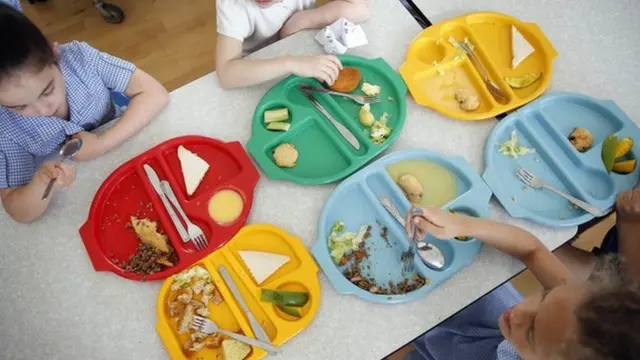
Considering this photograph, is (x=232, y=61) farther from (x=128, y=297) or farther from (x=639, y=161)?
(x=639, y=161)

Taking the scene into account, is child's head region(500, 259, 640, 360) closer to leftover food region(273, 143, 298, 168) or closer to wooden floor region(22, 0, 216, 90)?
leftover food region(273, 143, 298, 168)

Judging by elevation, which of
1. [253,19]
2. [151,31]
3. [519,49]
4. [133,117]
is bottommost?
[151,31]

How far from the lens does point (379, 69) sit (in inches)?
42.8

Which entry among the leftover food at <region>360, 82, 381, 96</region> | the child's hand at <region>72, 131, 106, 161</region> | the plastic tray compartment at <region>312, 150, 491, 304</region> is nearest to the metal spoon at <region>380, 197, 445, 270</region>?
the plastic tray compartment at <region>312, 150, 491, 304</region>

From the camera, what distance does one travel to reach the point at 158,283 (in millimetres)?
916

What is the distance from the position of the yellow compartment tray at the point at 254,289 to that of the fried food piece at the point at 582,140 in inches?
22.1

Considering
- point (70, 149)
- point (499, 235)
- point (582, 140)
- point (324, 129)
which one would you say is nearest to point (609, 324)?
point (499, 235)

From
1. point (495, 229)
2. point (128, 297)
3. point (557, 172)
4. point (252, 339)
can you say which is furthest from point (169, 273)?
point (557, 172)

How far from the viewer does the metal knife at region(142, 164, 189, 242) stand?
93 centimetres

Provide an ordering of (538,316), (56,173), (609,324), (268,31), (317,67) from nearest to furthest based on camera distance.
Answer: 1. (609,324)
2. (538,316)
3. (56,173)
4. (317,67)
5. (268,31)

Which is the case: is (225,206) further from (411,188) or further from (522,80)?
(522,80)

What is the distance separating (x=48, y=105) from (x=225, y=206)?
1.26 ft

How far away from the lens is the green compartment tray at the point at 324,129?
1.00 metres

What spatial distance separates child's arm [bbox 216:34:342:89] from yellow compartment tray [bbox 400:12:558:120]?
6.2 inches
